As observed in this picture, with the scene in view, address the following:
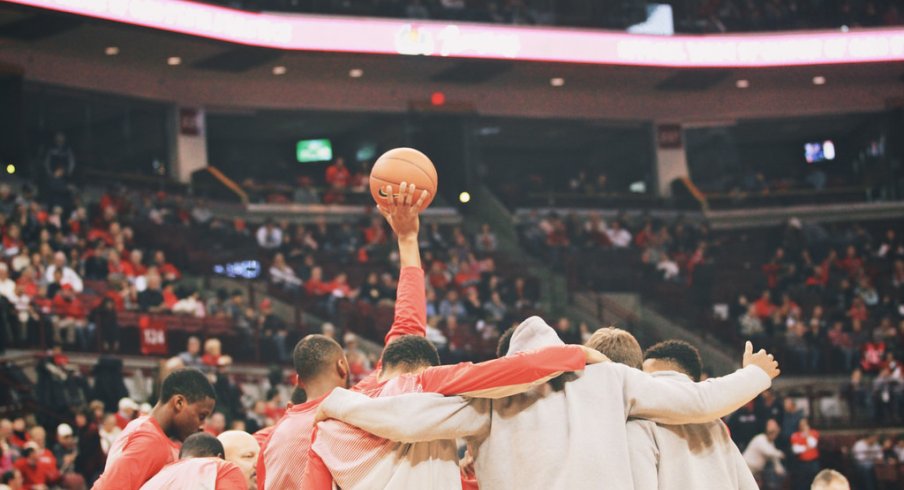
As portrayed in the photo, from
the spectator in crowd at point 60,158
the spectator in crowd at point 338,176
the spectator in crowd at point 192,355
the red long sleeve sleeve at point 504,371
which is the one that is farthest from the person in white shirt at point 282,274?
the red long sleeve sleeve at point 504,371

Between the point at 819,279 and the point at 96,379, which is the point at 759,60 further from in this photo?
the point at 96,379

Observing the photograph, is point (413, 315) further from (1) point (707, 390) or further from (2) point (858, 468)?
(2) point (858, 468)

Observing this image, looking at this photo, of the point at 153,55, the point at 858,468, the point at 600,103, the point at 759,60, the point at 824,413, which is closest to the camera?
the point at 858,468

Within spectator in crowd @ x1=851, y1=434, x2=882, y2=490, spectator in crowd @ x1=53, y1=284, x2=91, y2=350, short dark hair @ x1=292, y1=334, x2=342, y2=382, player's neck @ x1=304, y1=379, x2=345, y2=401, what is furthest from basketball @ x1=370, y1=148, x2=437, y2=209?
spectator in crowd @ x1=851, y1=434, x2=882, y2=490

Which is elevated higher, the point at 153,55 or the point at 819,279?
the point at 153,55

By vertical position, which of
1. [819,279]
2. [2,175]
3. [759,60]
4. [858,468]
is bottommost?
[858,468]

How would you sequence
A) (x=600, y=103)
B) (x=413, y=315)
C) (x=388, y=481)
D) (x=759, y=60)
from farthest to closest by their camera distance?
1. (x=600, y=103)
2. (x=759, y=60)
3. (x=413, y=315)
4. (x=388, y=481)

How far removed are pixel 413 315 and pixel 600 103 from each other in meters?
23.2

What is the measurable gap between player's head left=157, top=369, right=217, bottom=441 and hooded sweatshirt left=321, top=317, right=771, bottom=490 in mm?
835

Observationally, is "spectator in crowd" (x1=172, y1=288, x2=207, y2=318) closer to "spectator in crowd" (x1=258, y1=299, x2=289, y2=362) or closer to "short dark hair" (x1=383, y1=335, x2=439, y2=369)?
"spectator in crowd" (x1=258, y1=299, x2=289, y2=362)

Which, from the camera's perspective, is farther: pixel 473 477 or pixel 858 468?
pixel 858 468

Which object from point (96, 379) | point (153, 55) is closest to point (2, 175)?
point (153, 55)

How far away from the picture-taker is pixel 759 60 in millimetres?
25406

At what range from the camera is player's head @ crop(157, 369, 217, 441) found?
5180 mm
